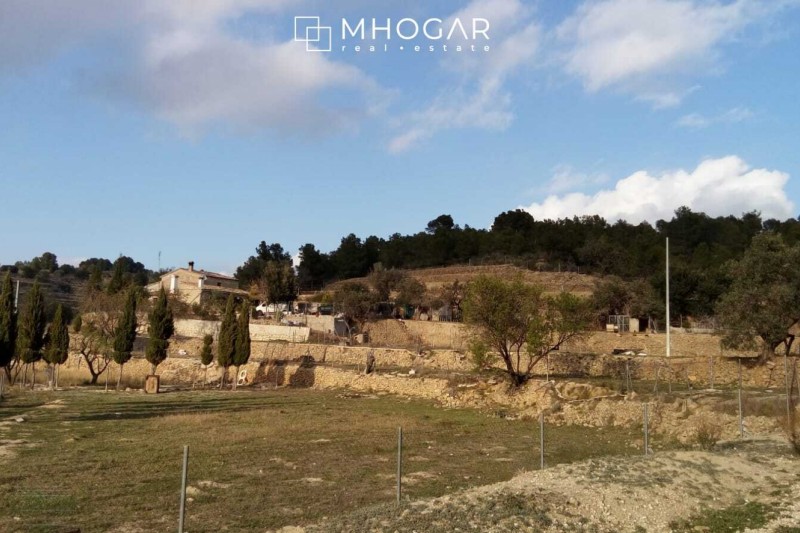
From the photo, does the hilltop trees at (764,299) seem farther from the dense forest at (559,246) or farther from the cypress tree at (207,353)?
the dense forest at (559,246)

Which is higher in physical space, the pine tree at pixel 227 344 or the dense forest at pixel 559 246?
the dense forest at pixel 559 246

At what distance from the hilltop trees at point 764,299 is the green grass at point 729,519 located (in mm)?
24919

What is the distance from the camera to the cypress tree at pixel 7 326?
33.2 metres

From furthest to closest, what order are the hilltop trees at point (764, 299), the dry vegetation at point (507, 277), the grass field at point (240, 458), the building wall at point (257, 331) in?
the dry vegetation at point (507, 277) → the building wall at point (257, 331) → the hilltop trees at point (764, 299) → the grass field at point (240, 458)

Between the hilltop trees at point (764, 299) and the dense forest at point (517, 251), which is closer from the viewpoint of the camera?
the hilltop trees at point (764, 299)

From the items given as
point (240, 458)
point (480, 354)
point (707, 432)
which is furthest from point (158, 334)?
point (707, 432)

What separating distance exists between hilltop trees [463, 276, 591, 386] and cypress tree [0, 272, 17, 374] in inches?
922

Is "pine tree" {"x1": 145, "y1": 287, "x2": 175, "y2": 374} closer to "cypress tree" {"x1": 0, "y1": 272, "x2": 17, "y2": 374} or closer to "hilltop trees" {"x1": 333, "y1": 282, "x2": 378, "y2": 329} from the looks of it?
"cypress tree" {"x1": 0, "y1": 272, "x2": 17, "y2": 374}

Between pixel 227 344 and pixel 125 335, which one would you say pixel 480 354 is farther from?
pixel 125 335

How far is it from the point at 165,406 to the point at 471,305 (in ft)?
52.5

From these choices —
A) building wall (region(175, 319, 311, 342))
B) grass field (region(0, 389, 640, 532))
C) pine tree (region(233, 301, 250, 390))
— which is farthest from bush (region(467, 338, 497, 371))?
building wall (region(175, 319, 311, 342))

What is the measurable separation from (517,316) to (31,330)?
28037 mm

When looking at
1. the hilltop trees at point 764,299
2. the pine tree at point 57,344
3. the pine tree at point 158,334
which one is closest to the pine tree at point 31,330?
the pine tree at point 57,344

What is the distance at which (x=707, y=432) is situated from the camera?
1884 cm
